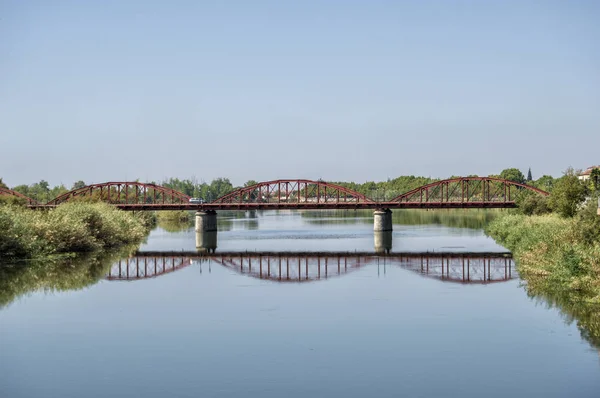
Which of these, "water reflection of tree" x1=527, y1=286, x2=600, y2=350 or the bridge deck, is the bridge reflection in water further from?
the bridge deck

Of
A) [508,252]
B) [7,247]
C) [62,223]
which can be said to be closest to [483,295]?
[508,252]

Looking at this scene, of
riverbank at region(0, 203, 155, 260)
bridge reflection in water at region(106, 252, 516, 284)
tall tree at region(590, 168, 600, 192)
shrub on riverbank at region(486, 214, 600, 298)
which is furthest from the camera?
tall tree at region(590, 168, 600, 192)


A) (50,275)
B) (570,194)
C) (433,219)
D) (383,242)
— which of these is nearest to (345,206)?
(383,242)

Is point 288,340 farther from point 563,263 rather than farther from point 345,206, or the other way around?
point 345,206

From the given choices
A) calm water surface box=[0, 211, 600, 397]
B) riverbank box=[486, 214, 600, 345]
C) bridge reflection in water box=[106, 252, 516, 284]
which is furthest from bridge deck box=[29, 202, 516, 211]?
calm water surface box=[0, 211, 600, 397]

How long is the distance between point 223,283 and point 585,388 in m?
26.7

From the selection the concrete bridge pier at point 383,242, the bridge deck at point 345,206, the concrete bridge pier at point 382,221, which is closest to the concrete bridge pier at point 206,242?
the bridge deck at point 345,206

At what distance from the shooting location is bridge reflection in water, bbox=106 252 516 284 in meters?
48.6

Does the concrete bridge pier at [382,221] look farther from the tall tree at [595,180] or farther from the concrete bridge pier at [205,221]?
the tall tree at [595,180]

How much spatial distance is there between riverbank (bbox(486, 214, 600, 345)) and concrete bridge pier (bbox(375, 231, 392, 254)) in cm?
1980

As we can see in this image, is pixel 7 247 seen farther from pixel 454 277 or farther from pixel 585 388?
pixel 585 388

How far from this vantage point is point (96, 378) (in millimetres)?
22641

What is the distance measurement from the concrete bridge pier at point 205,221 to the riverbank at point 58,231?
772 inches

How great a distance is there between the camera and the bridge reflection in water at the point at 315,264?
48.6 metres
